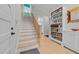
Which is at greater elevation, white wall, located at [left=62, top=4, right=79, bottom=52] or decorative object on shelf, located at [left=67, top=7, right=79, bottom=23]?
decorative object on shelf, located at [left=67, top=7, right=79, bottom=23]

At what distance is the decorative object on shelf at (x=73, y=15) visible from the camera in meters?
4.80

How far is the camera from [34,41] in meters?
5.17

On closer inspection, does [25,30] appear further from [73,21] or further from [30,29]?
[73,21]

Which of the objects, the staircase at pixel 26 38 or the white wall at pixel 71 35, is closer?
the white wall at pixel 71 35

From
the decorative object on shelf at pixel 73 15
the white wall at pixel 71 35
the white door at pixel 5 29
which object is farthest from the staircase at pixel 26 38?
the decorative object on shelf at pixel 73 15

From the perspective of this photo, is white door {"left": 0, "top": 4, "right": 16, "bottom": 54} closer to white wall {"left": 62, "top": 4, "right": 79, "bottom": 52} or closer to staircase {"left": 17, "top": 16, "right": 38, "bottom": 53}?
staircase {"left": 17, "top": 16, "right": 38, "bottom": 53}

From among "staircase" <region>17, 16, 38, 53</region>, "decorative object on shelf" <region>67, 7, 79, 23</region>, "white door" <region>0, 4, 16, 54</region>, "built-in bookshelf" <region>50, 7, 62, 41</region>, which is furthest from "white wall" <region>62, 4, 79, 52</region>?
"white door" <region>0, 4, 16, 54</region>

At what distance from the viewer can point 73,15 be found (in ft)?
16.8

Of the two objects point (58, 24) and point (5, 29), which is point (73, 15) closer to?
point (58, 24)

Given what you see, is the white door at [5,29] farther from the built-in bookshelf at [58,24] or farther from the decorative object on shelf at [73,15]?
the built-in bookshelf at [58,24]

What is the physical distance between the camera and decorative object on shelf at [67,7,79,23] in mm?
4795

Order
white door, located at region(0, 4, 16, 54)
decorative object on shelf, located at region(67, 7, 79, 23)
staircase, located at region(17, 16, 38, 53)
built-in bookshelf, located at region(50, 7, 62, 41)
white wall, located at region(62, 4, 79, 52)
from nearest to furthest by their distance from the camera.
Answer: white door, located at region(0, 4, 16, 54) < white wall, located at region(62, 4, 79, 52) < staircase, located at region(17, 16, 38, 53) < decorative object on shelf, located at region(67, 7, 79, 23) < built-in bookshelf, located at region(50, 7, 62, 41)
